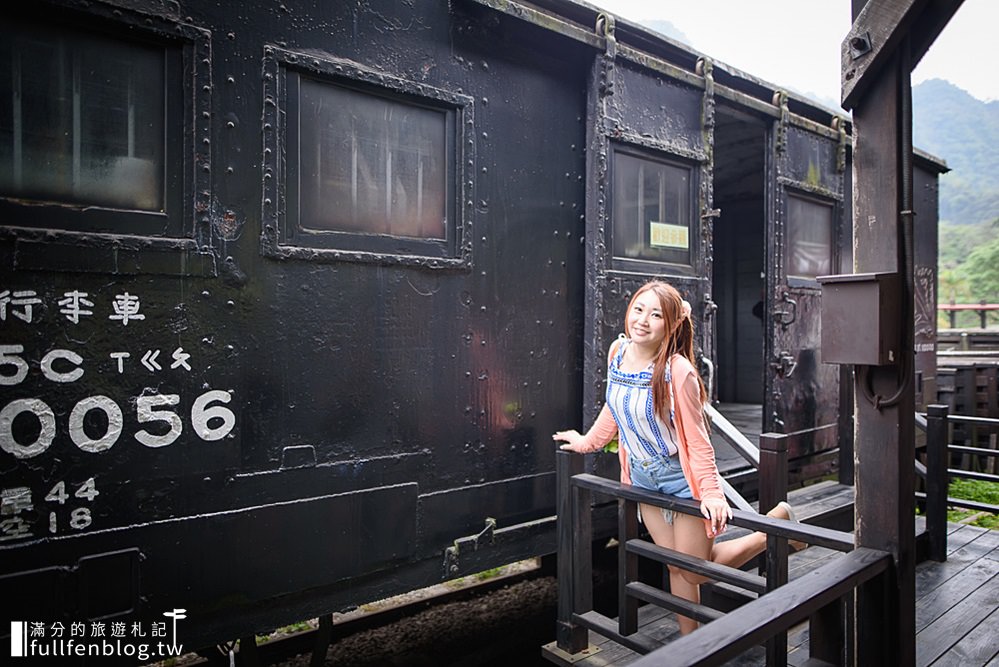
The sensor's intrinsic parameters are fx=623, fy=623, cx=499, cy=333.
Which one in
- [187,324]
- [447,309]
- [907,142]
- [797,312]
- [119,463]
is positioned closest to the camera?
[907,142]

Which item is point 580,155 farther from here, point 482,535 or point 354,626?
point 354,626

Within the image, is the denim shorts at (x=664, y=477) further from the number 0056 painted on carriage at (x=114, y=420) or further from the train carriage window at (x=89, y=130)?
the train carriage window at (x=89, y=130)

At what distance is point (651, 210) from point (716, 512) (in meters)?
2.30

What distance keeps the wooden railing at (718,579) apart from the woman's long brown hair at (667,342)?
0.37 m

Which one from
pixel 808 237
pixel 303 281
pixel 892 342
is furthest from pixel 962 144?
pixel 303 281

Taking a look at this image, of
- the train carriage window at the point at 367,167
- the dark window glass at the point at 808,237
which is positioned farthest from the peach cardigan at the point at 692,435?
the dark window glass at the point at 808,237

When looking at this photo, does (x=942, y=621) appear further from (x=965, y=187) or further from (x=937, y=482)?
(x=965, y=187)

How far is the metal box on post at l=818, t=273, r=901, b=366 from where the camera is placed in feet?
5.90

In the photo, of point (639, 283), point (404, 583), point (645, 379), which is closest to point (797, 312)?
point (639, 283)

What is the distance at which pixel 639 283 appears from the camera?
12.6ft

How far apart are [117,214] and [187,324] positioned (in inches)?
17.8

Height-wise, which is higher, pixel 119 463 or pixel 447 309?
pixel 447 309

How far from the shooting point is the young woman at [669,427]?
2.34 meters

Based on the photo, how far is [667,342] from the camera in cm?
244
